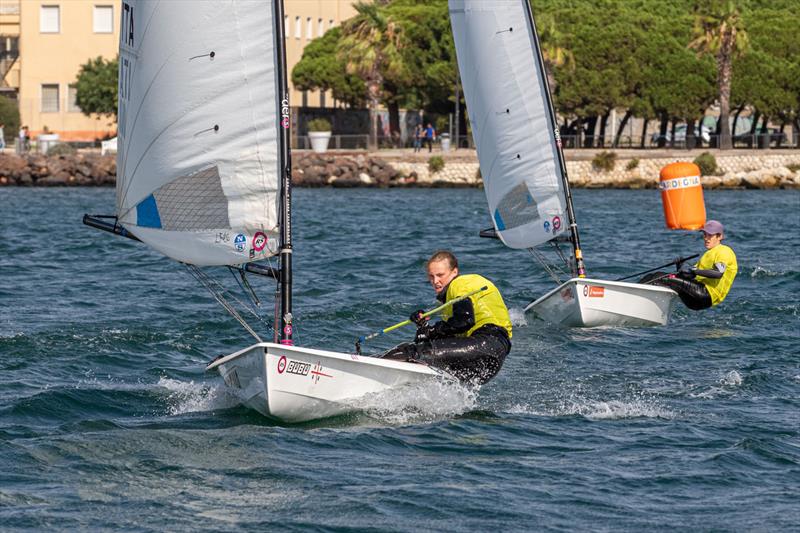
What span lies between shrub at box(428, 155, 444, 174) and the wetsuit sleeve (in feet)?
159

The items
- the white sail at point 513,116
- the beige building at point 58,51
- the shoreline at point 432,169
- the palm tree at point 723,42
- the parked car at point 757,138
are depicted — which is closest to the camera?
the white sail at point 513,116

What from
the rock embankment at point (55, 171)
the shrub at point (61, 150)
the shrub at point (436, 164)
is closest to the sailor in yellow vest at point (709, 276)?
the shrub at point (436, 164)

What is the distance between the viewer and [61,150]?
65.2 m

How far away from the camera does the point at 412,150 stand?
6556 centimetres

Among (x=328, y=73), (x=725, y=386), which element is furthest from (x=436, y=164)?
(x=725, y=386)

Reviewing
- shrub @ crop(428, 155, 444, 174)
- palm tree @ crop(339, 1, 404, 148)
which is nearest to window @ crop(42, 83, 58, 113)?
palm tree @ crop(339, 1, 404, 148)

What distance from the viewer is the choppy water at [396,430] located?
9.69 metres

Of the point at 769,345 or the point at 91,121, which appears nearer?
the point at 769,345

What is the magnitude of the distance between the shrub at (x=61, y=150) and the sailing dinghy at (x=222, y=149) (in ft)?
177

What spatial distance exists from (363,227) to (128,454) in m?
27.3

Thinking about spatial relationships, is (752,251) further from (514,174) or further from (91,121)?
(91,121)

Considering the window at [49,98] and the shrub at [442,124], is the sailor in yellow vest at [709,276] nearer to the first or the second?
the shrub at [442,124]

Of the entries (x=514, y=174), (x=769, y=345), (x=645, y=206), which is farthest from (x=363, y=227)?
(x=769, y=345)

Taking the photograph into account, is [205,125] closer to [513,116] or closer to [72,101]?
[513,116]
